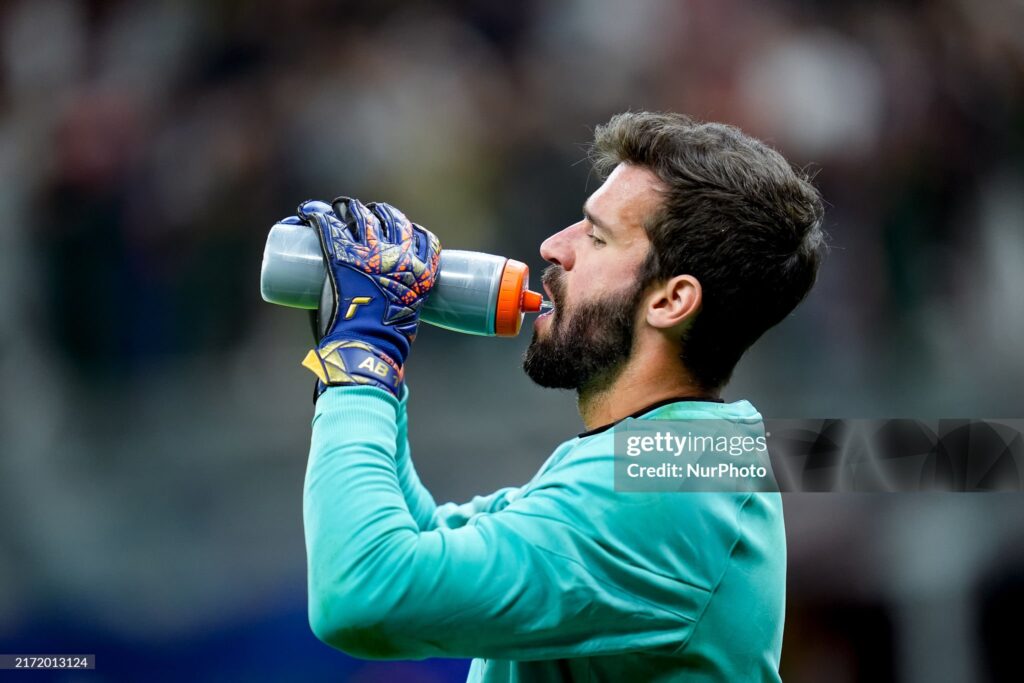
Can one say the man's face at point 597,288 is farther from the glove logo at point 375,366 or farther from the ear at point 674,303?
the glove logo at point 375,366

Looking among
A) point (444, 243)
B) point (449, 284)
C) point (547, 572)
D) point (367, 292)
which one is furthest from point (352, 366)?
point (444, 243)

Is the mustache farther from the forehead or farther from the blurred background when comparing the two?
the blurred background

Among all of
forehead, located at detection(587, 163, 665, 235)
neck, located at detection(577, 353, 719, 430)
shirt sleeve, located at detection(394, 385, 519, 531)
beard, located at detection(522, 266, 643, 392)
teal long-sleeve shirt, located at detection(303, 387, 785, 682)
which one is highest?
forehead, located at detection(587, 163, 665, 235)

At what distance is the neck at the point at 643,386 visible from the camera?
1.63 m

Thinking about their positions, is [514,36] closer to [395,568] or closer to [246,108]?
[246,108]

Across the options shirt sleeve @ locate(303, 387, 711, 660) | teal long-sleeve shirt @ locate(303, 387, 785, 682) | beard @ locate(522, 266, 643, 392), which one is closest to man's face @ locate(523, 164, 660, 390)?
beard @ locate(522, 266, 643, 392)

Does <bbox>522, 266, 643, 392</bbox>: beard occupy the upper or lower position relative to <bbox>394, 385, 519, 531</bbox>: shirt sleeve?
upper

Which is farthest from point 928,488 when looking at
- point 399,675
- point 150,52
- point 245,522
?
point 150,52

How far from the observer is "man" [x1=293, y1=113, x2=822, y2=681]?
1.29m

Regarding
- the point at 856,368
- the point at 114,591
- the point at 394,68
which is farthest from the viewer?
the point at 394,68

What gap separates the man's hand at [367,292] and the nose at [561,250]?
0.70 ft

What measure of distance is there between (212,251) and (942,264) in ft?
9.43

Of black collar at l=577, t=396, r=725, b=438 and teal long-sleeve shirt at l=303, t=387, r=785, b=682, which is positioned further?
black collar at l=577, t=396, r=725, b=438

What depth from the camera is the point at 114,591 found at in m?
3.34
